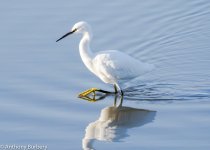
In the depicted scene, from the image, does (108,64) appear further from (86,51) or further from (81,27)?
(81,27)

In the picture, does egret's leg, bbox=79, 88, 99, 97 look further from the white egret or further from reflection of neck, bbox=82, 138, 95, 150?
reflection of neck, bbox=82, 138, 95, 150

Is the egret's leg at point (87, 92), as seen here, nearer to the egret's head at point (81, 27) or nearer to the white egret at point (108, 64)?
the white egret at point (108, 64)

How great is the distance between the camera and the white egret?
1080 centimetres

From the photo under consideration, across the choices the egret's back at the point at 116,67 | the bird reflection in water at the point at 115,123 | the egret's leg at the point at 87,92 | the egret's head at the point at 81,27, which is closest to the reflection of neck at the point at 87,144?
the bird reflection in water at the point at 115,123

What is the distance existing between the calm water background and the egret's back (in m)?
0.34

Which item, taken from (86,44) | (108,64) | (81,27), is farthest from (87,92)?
(81,27)

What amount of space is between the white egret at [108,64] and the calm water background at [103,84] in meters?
0.34

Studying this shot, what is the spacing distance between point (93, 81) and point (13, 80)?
137 centimetres

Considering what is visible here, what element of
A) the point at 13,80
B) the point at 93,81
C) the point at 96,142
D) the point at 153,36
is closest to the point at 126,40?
the point at 153,36

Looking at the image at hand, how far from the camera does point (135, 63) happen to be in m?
11.0

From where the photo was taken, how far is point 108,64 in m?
10.8

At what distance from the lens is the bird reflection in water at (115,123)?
361 inches

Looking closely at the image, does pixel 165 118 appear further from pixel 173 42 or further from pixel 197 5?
pixel 197 5

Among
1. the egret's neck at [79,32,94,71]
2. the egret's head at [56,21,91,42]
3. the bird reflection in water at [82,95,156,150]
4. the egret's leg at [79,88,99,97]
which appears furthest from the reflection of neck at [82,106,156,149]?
the egret's head at [56,21,91,42]
